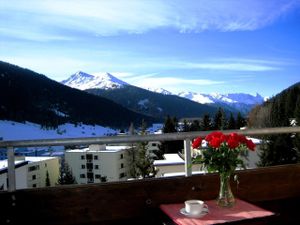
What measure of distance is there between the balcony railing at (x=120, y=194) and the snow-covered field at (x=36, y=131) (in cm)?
10229

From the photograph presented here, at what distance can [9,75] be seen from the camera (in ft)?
398

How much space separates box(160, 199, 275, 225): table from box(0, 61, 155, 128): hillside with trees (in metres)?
116

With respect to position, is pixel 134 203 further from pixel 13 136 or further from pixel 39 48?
pixel 13 136

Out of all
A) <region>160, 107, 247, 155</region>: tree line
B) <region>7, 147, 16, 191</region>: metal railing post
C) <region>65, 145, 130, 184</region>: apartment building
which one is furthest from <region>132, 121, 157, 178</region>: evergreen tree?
<region>160, 107, 247, 155</region>: tree line

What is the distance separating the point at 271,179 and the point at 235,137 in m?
1.24

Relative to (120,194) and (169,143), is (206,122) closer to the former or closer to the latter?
(169,143)

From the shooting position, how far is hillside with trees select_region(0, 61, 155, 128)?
11712cm

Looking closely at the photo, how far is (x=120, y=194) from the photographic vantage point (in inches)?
136

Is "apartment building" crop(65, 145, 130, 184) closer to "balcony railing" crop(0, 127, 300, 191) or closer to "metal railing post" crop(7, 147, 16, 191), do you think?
"balcony railing" crop(0, 127, 300, 191)

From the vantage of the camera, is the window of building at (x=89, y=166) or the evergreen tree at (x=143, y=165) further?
the window of building at (x=89, y=166)

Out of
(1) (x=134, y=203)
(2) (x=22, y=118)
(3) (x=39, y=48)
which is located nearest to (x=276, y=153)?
(3) (x=39, y=48)

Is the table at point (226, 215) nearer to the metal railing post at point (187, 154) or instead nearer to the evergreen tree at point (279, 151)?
the metal railing post at point (187, 154)

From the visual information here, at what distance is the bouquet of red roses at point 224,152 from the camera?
2879 mm

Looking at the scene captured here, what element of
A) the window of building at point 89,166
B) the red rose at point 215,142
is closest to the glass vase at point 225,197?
the red rose at point 215,142
